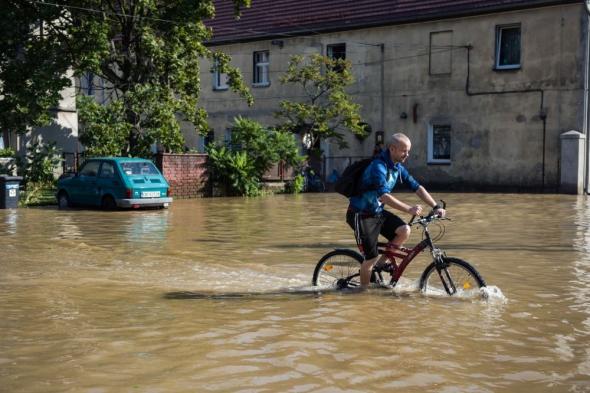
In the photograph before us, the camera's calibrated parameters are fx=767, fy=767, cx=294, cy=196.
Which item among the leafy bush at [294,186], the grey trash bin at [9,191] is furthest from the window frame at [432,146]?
the grey trash bin at [9,191]

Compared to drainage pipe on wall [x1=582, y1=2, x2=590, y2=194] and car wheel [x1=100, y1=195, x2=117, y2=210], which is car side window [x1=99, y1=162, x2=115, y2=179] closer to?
car wheel [x1=100, y1=195, x2=117, y2=210]

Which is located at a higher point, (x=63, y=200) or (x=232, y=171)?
(x=232, y=171)

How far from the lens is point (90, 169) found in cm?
2205

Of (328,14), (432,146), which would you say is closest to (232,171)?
(432,146)

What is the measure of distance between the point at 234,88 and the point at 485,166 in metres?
11.1

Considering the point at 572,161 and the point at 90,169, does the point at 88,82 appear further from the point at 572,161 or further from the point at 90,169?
the point at 572,161

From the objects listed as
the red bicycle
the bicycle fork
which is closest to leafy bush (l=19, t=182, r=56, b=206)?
the red bicycle

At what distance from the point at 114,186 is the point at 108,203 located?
0.60 metres

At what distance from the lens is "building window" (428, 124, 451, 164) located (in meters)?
33.6

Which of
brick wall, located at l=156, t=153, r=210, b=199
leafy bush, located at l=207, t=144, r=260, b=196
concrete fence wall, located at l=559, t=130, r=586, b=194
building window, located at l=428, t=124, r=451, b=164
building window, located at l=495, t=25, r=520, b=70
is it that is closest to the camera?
brick wall, located at l=156, t=153, r=210, b=199

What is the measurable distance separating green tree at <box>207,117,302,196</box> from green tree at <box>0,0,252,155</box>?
147cm

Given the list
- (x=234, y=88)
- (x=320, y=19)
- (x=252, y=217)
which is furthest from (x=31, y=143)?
(x=320, y=19)

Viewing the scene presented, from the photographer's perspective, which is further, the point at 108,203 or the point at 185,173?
the point at 185,173

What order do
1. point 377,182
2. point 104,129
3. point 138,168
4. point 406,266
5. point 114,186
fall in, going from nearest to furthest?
point 377,182 < point 406,266 < point 114,186 < point 138,168 < point 104,129
